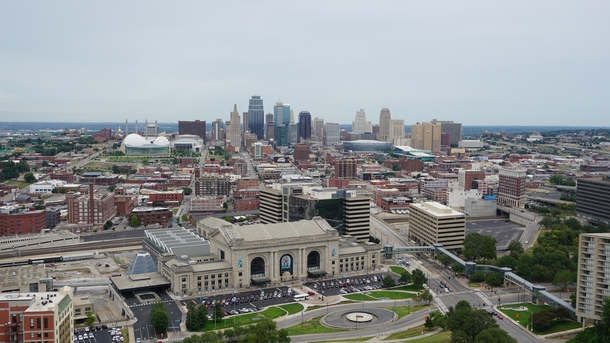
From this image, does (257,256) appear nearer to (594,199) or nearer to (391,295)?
(391,295)

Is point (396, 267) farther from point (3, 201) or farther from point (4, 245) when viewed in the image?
point (3, 201)

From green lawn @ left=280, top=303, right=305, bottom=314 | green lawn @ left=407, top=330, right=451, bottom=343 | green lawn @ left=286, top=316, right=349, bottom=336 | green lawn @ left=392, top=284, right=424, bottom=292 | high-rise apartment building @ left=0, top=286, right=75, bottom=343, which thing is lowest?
green lawn @ left=280, top=303, right=305, bottom=314

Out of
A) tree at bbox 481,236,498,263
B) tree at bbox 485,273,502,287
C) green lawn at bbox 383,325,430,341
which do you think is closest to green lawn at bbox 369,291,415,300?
tree at bbox 485,273,502,287

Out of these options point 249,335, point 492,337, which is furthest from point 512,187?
point 249,335

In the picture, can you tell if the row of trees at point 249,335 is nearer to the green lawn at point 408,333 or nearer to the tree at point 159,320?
the tree at point 159,320

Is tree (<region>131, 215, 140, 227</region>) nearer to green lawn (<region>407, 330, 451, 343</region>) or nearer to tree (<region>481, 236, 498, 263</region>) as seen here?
tree (<region>481, 236, 498, 263</region>)

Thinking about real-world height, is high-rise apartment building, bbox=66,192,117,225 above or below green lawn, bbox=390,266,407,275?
above

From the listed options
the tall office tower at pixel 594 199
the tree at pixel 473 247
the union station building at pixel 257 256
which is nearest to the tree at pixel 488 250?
the tree at pixel 473 247
